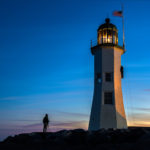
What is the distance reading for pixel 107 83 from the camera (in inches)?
874

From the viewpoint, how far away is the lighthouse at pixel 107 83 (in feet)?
70.2

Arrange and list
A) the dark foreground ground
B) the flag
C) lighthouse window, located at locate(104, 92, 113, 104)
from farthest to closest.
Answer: the flag, lighthouse window, located at locate(104, 92, 113, 104), the dark foreground ground

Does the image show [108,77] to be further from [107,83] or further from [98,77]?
[98,77]

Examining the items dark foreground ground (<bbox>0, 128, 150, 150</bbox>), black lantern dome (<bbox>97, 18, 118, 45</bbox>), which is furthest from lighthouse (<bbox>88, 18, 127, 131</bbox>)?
dark foreground ground (<bbox>0, 128, 150, 150</bbox>)

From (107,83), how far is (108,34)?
523 cm

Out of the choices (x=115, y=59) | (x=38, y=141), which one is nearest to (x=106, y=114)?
(x=115, y=59)

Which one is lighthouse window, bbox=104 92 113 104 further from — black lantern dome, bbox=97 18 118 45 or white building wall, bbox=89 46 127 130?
black lantern dome, bbox=97 18 118 45

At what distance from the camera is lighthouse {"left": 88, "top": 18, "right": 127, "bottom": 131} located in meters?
21.4

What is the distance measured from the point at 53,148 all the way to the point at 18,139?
14.4ft

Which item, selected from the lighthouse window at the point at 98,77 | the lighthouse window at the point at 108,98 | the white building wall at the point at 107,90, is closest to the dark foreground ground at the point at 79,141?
the white building wall at the point at 107,90

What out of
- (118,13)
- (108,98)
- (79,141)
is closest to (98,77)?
(108,98)

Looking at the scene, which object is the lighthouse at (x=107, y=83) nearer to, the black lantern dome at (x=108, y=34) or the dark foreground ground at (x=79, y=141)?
the black lantern dome at (x=108, y=34)

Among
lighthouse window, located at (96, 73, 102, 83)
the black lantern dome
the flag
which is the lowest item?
lighthouse window, located at (96, 73, 102, 83)

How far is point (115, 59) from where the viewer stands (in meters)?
22.8
